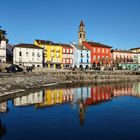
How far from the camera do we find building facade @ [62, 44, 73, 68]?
128875 mm

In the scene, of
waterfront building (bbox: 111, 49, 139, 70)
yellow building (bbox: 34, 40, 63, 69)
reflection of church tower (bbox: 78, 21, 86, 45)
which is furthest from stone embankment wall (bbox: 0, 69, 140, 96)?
reflection of church tower (bbox: 78, 21, 86, 45)

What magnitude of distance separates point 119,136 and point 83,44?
11803 centimetres

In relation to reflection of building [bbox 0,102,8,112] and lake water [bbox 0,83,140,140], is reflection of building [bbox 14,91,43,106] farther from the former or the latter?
reflection of building [bbox 0,102,8,112]

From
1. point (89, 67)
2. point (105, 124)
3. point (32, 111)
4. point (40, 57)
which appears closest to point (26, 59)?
point (40, 57)

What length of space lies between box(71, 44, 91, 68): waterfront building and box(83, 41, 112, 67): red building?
7.69 feet

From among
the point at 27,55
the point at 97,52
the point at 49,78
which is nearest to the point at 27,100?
the point at 49,78

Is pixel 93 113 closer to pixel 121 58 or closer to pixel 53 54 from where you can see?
pixel 53 54

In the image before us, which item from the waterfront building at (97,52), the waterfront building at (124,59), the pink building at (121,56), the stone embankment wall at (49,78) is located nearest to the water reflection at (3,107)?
the stone embankment wall at (49,78)

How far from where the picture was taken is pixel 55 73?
93.5 metres

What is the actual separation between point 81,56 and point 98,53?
1109 centimetres

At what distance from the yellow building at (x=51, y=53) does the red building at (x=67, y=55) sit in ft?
7.62

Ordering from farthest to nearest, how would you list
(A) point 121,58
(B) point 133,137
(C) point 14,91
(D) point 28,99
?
(A) point 121,58
(C) point 14,91
(D) point 28,99
(B) point 133,137

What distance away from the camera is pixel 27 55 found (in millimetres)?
112062

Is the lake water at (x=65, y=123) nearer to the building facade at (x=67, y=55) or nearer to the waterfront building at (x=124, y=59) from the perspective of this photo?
the building facade at (x=67, y=55)
